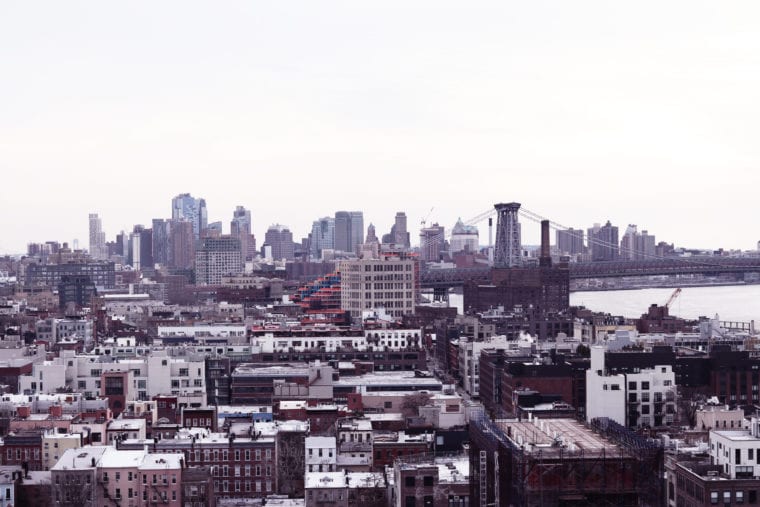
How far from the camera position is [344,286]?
9362 centimetres

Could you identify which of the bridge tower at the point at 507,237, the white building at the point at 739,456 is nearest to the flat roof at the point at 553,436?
the white building at the point at 739,456

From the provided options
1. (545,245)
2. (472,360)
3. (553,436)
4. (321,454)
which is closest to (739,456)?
(553,436)

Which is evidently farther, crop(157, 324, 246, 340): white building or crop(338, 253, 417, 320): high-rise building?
crop(338, 253, 417, 320): high-rise building

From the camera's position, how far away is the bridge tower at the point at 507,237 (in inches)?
5261

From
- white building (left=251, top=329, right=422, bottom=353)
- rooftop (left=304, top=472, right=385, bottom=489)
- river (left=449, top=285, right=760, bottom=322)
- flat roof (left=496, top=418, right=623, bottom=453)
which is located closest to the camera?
flat roof (left=496, top=418, right=623, bottom=453)

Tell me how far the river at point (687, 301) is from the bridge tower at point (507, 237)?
544 cm

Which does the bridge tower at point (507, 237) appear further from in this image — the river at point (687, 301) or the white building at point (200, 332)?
the white building at point (200, 332)

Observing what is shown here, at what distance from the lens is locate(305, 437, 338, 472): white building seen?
3766 cm

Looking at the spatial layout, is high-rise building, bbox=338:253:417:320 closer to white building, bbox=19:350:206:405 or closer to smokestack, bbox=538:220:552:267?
smokestack, bbox=538:220:552:267

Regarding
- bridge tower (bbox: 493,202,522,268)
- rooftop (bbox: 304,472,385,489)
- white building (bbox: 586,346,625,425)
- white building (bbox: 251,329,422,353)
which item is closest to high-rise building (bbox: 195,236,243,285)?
bridge tower (bbox: 493,202,522,268)

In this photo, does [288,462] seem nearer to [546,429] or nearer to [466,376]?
[546,429]

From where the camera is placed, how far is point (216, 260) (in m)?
180

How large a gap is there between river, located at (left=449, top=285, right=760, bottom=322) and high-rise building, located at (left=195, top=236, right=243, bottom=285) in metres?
25.4

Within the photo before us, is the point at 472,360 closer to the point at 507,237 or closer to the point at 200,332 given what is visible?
the point at 200,332
